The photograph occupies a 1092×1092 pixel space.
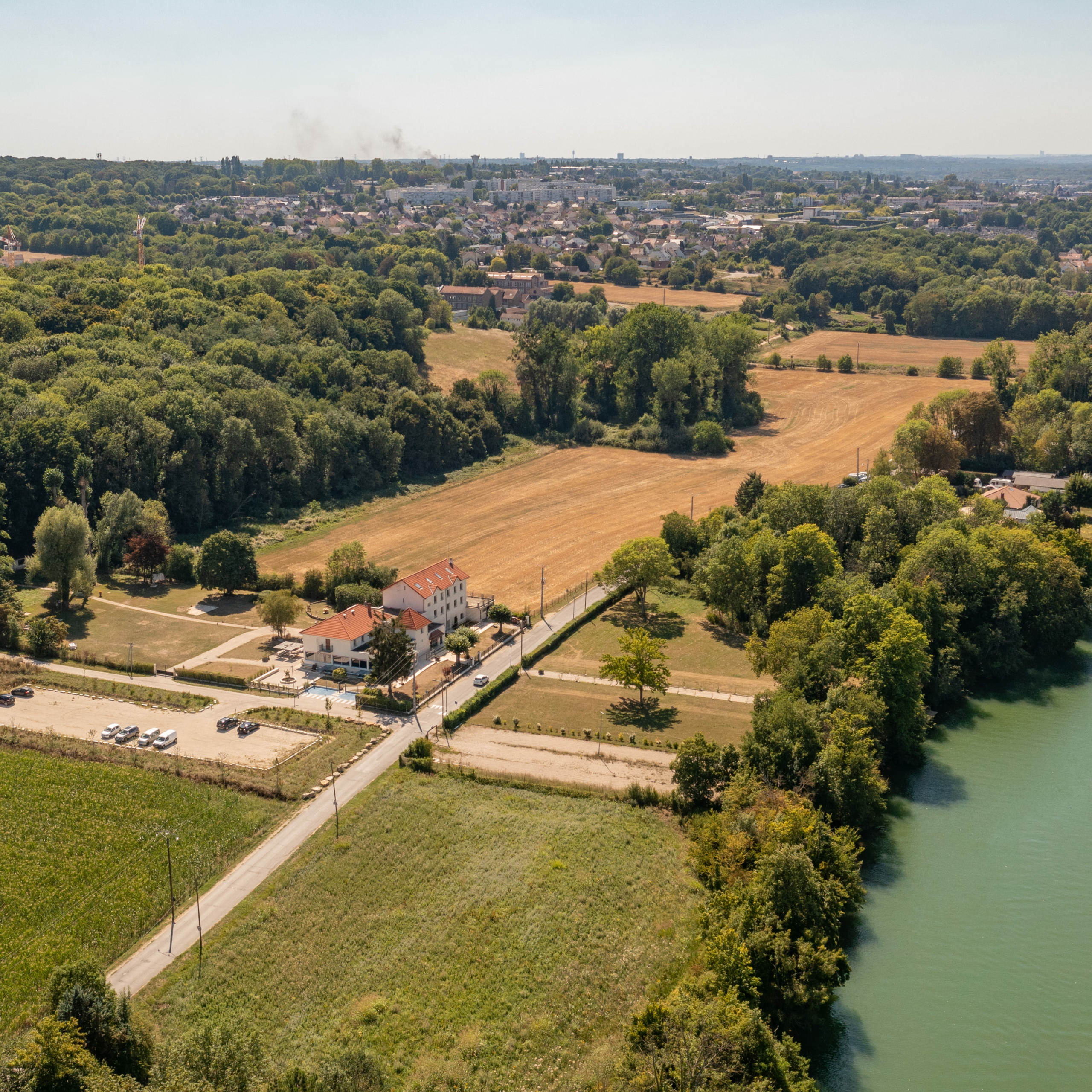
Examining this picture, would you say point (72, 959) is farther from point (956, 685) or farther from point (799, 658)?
point (956, 685)

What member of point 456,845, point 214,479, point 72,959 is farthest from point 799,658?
point 214,479

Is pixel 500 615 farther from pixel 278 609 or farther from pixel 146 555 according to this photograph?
pixel 146 555

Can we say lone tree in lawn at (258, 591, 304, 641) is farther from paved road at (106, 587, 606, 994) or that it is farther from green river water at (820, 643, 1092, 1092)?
green river water at (820, 643, 1092, 1092)

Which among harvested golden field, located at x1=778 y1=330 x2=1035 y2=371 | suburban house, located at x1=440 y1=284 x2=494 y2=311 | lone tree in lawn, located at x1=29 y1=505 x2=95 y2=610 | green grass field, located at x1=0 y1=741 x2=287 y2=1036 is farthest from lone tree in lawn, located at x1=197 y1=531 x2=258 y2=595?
suburban house, located at x1=440 y1=284 x2=494 y2=311

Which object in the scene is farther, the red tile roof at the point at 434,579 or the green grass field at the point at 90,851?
the red tile roof at the point at 434,579

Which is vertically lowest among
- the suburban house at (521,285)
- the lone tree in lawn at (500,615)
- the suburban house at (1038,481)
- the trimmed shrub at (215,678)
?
the trimmed shrub at (215,678)

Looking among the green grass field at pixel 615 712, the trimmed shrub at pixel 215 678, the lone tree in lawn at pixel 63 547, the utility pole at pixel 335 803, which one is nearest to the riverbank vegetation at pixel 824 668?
the green grass field at pixel 615 712

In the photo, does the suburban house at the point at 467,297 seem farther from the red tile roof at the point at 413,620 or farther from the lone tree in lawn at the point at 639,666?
the lone tree in lawn at the point at 639,666
